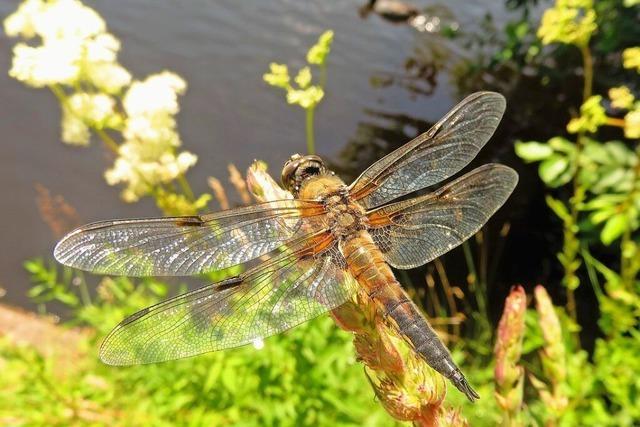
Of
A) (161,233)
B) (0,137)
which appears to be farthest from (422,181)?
(0,137)

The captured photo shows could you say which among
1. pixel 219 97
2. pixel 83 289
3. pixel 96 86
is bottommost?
pixel 83 289

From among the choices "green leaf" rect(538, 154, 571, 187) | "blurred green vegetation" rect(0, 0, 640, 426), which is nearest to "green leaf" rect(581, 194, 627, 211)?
"blurred green vegetation" rect(0, 0, 640, 426)

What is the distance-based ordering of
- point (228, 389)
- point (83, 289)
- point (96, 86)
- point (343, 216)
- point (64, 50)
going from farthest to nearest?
point (83, 289)
point (228, 389)
point (96, 86)
point (64, 50)
point (343, 216)

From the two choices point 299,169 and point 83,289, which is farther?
point 83,289

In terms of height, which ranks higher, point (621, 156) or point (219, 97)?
point (621, 156)

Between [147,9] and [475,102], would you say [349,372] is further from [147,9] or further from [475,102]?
[147,9]

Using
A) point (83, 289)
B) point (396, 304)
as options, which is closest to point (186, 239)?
point (396, 304)

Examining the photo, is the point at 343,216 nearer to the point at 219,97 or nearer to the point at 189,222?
the point at 189,222
